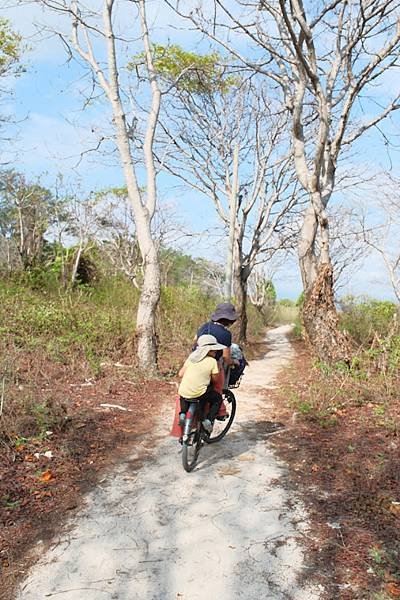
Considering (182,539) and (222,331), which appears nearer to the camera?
A: (182,539)

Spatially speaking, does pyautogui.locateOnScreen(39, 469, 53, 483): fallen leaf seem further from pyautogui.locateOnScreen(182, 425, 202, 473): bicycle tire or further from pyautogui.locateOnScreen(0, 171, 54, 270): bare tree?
pyautogui.locateOnScreen(0, 171, 54, 270): bare tree

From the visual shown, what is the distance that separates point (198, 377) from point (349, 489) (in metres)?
1.69

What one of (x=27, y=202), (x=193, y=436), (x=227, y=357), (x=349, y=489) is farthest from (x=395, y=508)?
(x=27, y=202)

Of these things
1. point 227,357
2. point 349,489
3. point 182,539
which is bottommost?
point 182,539

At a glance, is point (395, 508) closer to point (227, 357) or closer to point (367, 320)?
point (227, 357)

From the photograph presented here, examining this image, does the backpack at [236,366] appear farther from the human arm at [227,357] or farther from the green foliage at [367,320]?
the green foliage at [367,320]

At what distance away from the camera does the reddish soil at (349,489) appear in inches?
125

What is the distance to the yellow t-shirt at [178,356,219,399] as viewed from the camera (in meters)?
4.85

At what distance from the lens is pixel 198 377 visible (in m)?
4.86

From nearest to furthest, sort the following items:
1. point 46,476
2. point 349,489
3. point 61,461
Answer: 1. point 349,489
2. point 46,476
3. point 61,461

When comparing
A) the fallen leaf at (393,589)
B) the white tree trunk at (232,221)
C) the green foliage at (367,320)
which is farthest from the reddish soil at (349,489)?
the white tree trunk at (232,221)

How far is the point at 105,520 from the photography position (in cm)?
397

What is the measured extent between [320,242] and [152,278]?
3343mm

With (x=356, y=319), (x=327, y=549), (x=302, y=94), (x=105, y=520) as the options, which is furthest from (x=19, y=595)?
(x=356, y=319)
